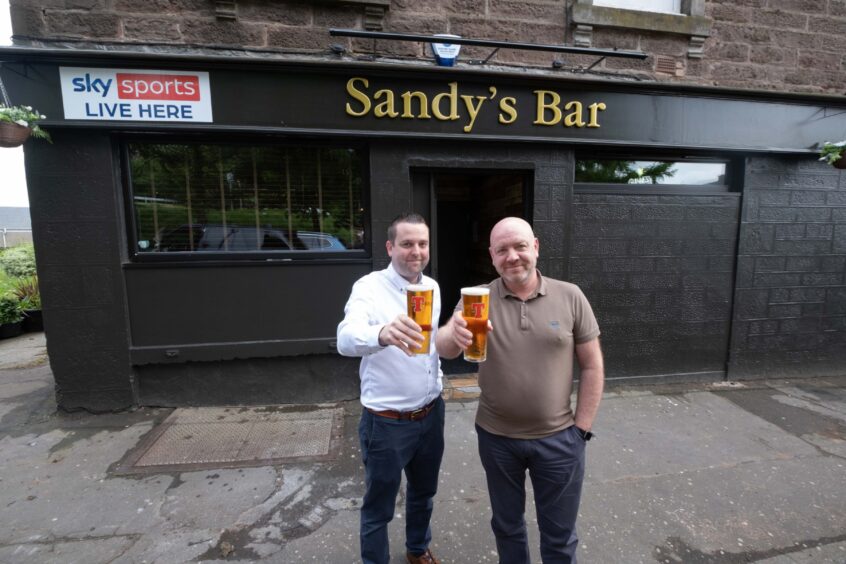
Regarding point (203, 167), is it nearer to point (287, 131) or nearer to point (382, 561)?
point (287, 131)

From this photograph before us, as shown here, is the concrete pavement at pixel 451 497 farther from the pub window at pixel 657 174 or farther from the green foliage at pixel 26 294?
the green foliage at pixel 26 294

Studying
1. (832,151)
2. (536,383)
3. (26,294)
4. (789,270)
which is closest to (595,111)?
(832,151)

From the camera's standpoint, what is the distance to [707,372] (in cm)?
480

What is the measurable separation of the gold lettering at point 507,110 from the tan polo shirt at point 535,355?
113 inches

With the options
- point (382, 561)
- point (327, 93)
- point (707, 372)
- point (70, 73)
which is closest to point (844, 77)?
point (707, 372)

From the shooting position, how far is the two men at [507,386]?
173cm

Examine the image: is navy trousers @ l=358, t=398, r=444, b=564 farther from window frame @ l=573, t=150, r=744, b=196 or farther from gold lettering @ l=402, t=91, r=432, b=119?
window frame @ l=573, t=150, r=744, b=196

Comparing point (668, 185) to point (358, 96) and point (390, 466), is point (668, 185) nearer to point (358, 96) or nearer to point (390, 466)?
point (358, 96)

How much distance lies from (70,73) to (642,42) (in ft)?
18.2

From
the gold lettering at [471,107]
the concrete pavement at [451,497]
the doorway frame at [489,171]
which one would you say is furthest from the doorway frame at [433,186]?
the concrete pavement at [451,497]

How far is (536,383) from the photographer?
1729 mm

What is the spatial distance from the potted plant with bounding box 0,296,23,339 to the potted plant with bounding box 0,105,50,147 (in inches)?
215

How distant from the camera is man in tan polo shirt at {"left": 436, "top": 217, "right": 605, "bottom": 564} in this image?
172 cm

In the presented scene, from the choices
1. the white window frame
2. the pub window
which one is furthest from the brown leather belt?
the white window frame
